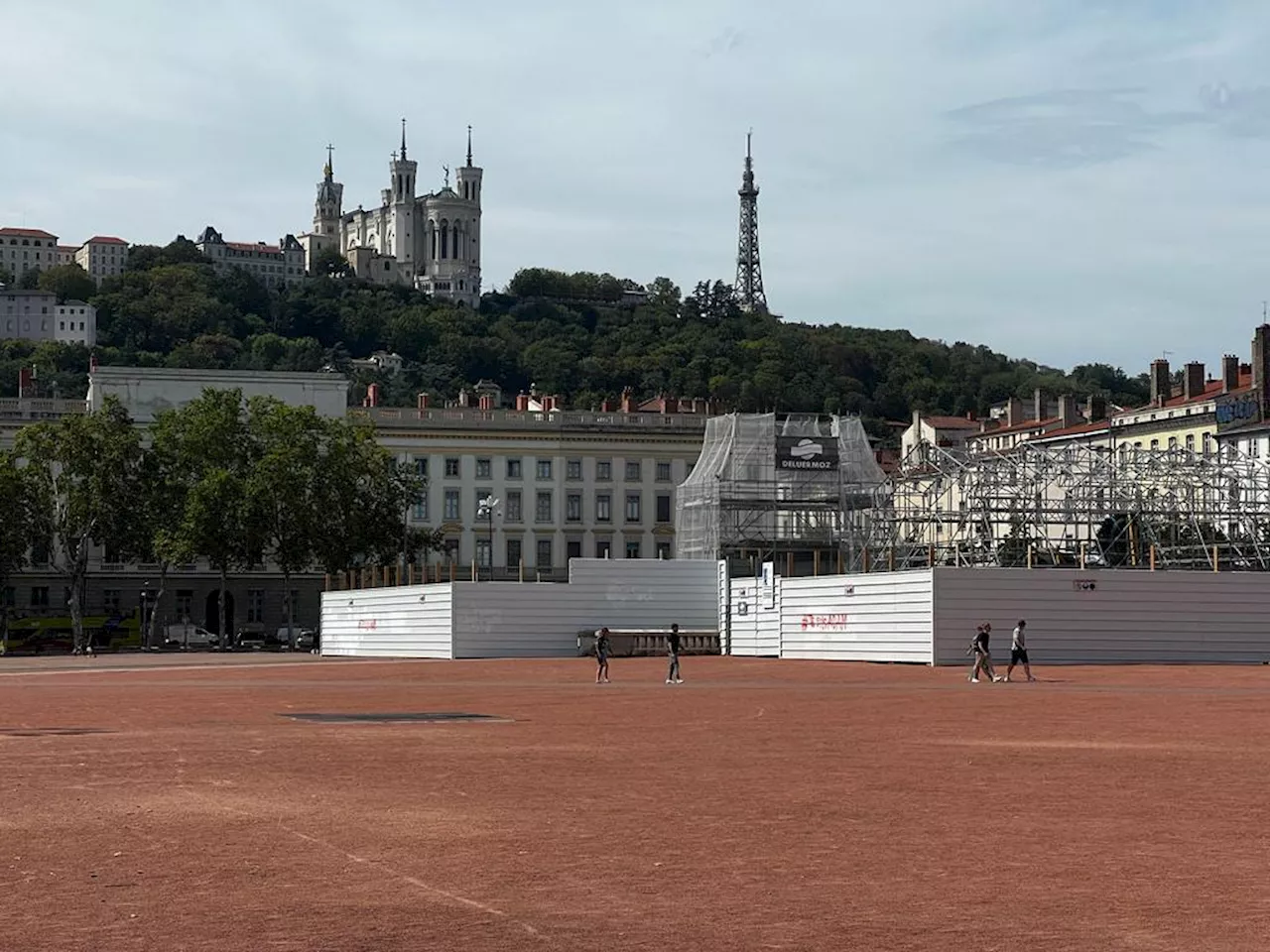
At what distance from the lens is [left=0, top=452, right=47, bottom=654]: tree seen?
104 m

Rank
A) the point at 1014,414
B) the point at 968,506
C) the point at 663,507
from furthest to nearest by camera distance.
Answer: the point at 1014,414
the point at 663,507
the point at 968,506

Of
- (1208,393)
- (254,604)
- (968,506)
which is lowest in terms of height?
(254,604)

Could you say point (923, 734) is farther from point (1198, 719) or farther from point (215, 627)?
point (215, 627)

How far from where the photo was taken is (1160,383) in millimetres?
121750

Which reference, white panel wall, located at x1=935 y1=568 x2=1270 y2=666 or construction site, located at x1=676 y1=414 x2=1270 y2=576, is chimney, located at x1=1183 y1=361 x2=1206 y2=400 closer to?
construction site, located at x1=676 y1=414 x2=1270 y2=576

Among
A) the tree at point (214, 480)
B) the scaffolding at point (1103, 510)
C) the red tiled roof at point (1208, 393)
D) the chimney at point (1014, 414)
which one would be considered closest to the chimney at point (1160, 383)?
the red tiled roof at point (1208, 393)

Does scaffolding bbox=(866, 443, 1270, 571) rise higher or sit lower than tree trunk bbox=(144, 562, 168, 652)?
higher

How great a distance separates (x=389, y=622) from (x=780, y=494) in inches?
697

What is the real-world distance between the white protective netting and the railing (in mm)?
33776

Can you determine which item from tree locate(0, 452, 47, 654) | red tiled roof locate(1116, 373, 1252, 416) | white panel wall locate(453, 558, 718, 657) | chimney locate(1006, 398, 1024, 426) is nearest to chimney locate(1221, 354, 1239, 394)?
red tiled roof locate(1116, 373, 1252, 416)

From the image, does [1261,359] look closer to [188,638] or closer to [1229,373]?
[1229,373]

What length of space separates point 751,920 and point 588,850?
359 cm

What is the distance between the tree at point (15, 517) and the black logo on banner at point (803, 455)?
139ft

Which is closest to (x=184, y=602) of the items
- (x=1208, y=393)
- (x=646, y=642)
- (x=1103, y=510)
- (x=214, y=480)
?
(x=214, y=480)
